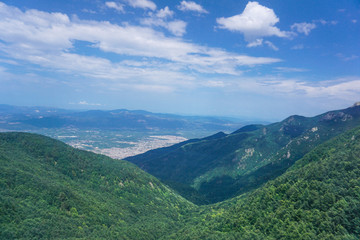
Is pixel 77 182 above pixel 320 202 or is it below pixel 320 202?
below

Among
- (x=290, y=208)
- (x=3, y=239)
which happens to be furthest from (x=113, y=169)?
(x=290, y=208)

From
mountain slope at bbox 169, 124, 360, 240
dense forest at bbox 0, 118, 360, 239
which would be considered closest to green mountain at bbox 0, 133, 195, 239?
dense forest at bbox 0, 118, 360, 239

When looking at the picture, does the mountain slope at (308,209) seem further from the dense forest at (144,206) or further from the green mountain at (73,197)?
the green mountain at (73,197)

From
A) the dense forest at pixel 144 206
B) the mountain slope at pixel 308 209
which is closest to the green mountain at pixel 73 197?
the dense forest at pixel 144 206

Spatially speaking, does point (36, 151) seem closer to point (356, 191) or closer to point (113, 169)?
point (113, 169)

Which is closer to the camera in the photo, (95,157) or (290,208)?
(290,208)

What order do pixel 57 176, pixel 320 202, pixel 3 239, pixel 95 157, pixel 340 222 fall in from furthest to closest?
1. pixel 95 157
2. pixel 57 176
3. pixel 320 202
4. pixel 3 239
5. pixel 340 222
